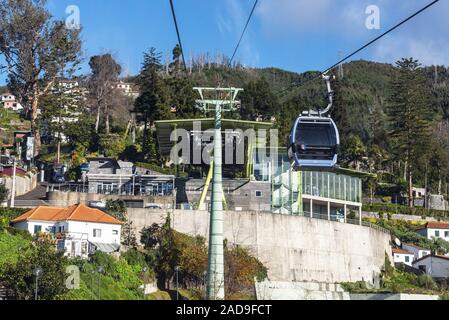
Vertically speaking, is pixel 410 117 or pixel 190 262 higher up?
pixel 410 117

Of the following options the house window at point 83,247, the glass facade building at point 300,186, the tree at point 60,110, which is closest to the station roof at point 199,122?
the glass facade building at point 300,186

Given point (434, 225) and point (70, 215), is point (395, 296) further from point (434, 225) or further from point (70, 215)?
point (434, 225)

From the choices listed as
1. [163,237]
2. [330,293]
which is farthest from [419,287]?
[163,237]

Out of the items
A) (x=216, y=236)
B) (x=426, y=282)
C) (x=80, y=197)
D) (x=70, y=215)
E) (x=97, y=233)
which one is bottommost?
(x=426, y=282)

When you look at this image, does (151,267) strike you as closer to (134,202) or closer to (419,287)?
(134,202)

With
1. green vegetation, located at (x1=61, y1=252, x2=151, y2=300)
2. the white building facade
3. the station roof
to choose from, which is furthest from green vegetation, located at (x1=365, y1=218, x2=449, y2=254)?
green vegetation, located at (x1=61, y1=252, x2=151, y2=300)

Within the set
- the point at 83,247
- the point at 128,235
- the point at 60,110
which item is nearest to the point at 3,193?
the point at 128,235

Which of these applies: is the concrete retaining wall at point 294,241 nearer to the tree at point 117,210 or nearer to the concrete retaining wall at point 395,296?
the tree at point 117,210

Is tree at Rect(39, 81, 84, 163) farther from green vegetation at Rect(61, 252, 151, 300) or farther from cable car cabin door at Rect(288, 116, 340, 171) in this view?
cable car cabin door at Rect(288, 116, 340, 171)
